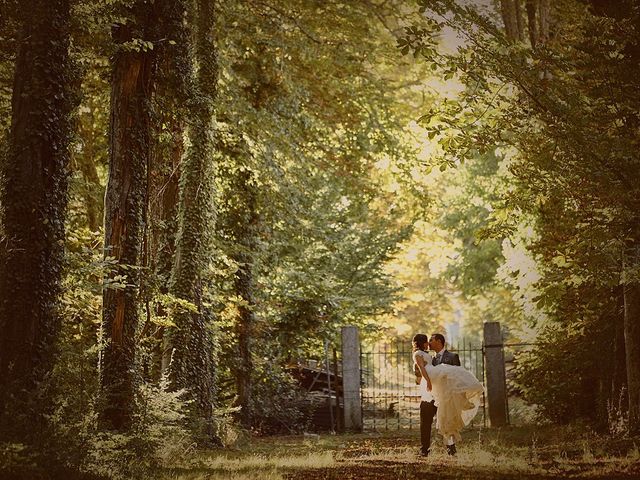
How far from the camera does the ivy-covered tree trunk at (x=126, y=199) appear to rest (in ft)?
31.6

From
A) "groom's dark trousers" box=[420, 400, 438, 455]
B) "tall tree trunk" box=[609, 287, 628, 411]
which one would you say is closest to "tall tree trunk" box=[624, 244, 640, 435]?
"tall tree trunk" box=[609, 287, 628, 411]

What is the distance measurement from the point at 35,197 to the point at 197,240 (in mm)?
6222

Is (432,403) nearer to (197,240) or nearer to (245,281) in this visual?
(197,240)

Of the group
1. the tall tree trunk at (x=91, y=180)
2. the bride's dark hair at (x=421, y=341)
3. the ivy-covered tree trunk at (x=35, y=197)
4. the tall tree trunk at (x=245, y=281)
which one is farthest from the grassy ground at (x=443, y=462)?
the tall tree trunk at (x=91, y=180)

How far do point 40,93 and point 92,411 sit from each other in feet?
11.0

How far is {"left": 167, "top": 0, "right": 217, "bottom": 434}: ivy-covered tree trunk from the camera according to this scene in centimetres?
1317

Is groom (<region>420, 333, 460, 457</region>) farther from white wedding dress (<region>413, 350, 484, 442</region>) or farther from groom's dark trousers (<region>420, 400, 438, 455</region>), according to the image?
white wedding dress (<region>413, 350, 484, 442</region>)

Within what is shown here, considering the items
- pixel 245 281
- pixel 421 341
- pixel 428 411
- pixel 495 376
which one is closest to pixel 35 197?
pixel 421 341

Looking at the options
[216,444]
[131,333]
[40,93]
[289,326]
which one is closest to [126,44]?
[40,93]

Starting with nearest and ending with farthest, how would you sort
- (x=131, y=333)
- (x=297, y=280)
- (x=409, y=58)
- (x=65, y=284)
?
(x=65, y=284) < (x=131, y=333) < (x=297, y=280) < (x=409, y=58)

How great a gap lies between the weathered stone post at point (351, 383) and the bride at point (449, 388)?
8393mm

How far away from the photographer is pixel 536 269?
44.9 feet

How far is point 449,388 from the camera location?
34.9 ft

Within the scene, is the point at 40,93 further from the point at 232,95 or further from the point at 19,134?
the point at 232,95
